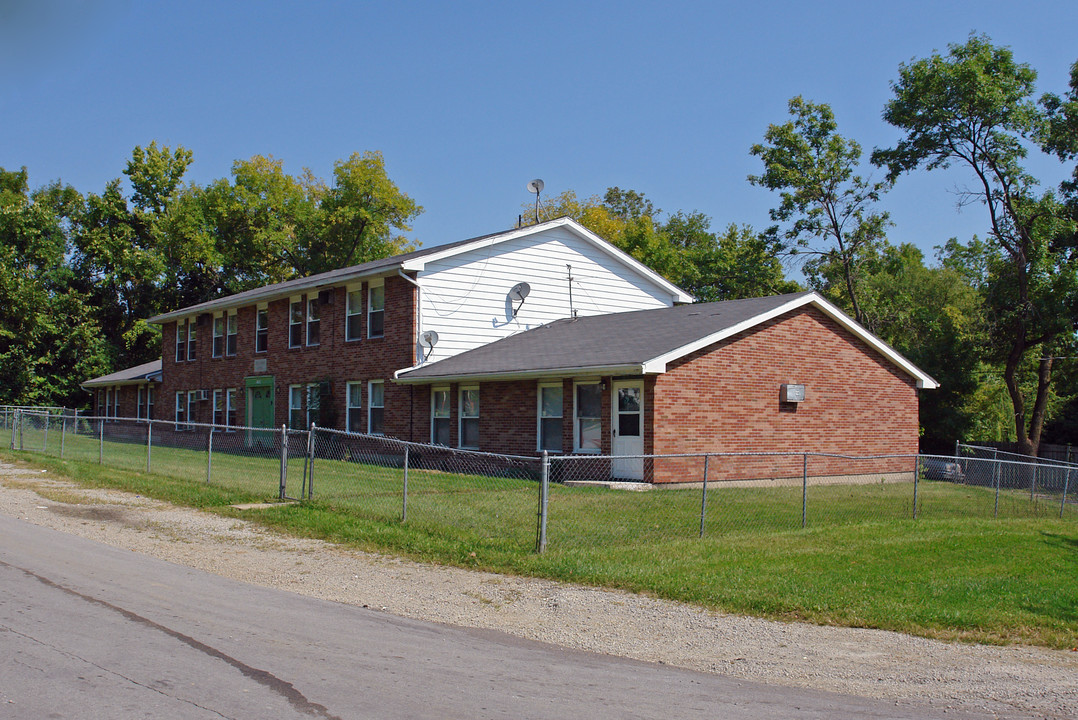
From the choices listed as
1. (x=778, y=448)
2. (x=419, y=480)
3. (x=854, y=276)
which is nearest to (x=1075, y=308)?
(x=854, y=276)

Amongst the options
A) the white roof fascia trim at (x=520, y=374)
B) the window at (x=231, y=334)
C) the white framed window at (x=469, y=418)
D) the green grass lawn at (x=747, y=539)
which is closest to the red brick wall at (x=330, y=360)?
the window at (x=231, y=334)

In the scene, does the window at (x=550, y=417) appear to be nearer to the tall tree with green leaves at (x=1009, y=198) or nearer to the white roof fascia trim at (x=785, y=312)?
the white roof fascia trim at (x=785, y=312)

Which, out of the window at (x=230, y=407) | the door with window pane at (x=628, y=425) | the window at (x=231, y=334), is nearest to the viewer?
the door with window pane at (x=628, y=425)

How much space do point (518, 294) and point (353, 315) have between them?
485cm

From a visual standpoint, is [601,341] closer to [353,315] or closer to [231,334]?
[353,315]

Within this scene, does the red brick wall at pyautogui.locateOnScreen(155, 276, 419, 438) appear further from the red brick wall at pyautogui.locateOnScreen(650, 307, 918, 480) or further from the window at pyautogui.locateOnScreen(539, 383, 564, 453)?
the red brick wall at pyautogui.locateOnScreen(650, 307, 918, 480)

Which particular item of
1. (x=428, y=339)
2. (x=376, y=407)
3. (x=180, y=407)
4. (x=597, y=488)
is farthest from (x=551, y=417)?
(x=180, y=407)

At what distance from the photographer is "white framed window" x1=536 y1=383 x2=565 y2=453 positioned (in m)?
20.3

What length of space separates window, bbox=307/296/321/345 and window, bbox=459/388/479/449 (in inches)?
287

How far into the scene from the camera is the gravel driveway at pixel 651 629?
254 inches

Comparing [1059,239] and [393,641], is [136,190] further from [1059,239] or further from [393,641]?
[393,641]

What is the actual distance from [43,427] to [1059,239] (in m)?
32.4

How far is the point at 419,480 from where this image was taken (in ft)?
52.0

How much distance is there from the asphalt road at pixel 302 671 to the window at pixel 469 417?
44.9ft
